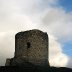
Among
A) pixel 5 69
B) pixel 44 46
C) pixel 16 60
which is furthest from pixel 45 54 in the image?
pixel 5 69

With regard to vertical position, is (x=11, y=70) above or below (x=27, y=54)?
below

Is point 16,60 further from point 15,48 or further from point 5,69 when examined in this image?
point 5,69

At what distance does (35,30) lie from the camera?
1210 inches

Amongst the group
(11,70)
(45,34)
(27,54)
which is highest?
(45,34)

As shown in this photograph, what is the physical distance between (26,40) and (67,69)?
16.9ft

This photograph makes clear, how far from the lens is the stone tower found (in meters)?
29.8

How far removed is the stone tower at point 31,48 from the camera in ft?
97.7

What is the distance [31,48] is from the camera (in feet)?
98.1

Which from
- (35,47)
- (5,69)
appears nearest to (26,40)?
(35,47)

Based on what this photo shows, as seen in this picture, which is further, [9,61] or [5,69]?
[9,61]

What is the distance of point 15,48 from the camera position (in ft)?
101

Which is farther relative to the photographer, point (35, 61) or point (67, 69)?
point (35, 61)

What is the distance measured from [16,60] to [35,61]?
1865mm

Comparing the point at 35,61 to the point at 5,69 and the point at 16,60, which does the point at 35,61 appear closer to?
the point at 16,60
